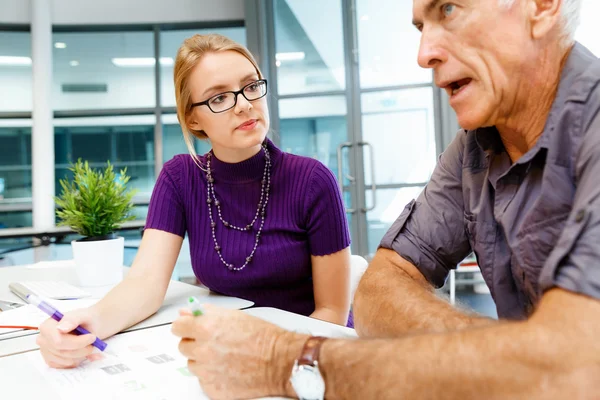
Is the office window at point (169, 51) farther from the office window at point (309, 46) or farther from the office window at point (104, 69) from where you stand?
the office window at point (309, 46)

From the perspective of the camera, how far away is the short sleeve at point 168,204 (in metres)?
1.42

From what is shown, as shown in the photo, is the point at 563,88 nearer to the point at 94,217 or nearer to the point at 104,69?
the point at 94,217

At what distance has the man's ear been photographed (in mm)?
790

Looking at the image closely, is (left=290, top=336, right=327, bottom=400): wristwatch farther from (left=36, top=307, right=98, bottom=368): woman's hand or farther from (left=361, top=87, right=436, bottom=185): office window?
(left=361, top=87, right=436, bottom=185): office window

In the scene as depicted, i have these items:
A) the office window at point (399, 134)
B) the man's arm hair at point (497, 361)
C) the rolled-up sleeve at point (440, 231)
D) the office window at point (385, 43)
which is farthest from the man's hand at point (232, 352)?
the office window at point (385, 43)

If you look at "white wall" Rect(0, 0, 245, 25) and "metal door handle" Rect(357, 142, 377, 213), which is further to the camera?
"white wall" Rect(0, 0, 245, 25)

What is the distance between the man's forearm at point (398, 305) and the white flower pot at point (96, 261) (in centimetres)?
89

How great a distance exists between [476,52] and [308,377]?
0.60 meters

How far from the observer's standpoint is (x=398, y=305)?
2.98 feet

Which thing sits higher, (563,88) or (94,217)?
(563,88)

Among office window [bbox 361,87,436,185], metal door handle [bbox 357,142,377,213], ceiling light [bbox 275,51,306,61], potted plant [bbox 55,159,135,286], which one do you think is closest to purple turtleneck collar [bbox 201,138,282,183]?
potted plant [bbox 55,159,135,286]

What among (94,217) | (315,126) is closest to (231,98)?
(94,217)

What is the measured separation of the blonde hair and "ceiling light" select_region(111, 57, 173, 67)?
4.37 m

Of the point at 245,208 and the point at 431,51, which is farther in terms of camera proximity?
the point at 245,208
